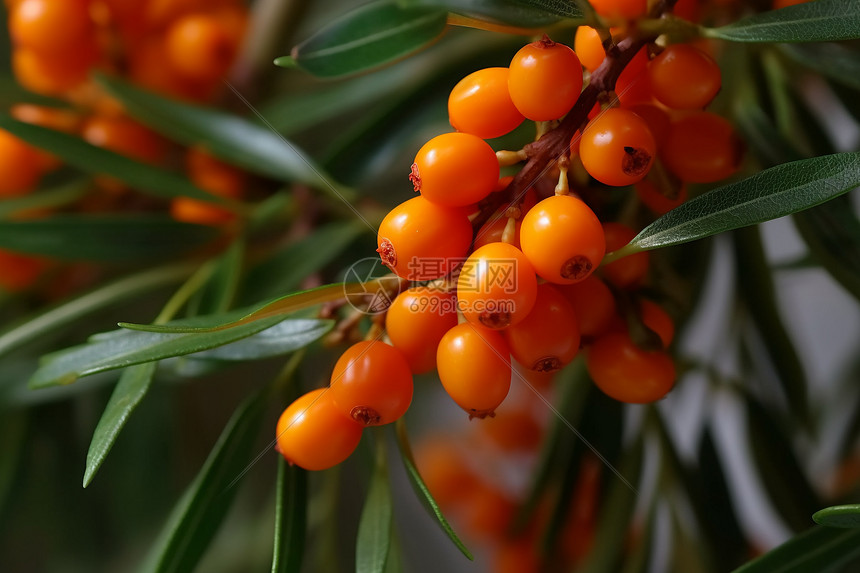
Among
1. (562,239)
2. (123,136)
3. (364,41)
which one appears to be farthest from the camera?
(123,136)

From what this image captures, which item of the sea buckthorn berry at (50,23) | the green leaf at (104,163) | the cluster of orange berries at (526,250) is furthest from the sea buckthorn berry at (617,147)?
the sea buckthorn berry at (50,23)

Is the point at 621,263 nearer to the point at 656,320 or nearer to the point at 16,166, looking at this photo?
the point at 656,320

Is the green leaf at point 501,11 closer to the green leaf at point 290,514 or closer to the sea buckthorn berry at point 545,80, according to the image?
the sea buckthorn berry at point 545,80

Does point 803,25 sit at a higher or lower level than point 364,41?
lower

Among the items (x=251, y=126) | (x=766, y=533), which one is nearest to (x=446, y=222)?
(x=251, y=126)

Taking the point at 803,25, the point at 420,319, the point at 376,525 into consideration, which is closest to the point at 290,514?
the point at 376,525

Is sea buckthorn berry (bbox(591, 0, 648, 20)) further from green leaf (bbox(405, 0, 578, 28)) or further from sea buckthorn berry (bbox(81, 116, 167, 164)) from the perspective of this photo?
sea buckthorn berry (bbox(81, 116, 167, 164))

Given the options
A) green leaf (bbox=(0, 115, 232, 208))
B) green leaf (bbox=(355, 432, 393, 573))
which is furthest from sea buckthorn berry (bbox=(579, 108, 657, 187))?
green leaf (bbox=(0, 115, 232, 208))
